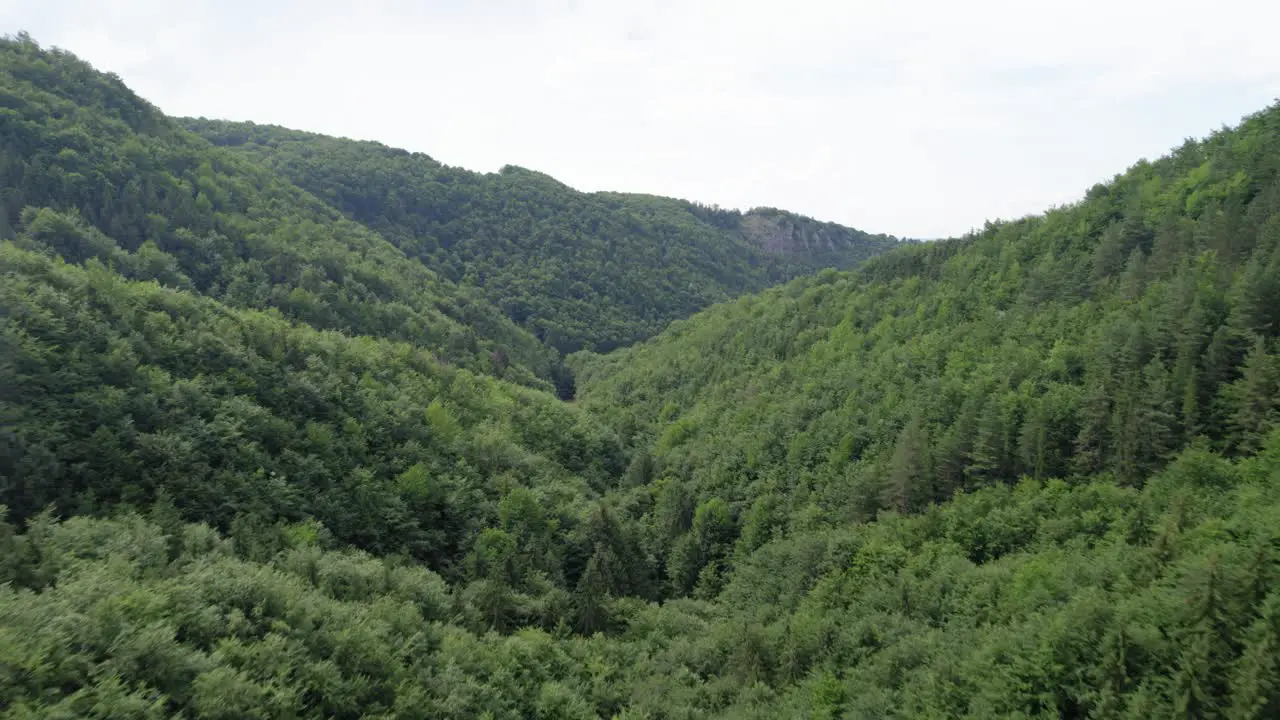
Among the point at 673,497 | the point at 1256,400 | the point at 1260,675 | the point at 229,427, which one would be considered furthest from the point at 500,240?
the point at 1260,675

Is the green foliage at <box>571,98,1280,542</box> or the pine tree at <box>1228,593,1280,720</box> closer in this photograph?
the pine tree at <box>1228,593,1280,720</box>

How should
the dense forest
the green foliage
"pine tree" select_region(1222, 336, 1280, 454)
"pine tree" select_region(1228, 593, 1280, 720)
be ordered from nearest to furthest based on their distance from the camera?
1. "pine tree" select_region(1228, 593, 1280, 720)
2. the dense forest
3. "pine tree" select_region(1222, 336, 1280, 454)
4. the green foliage

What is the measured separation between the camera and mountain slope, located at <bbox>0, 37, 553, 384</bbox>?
2842 inches

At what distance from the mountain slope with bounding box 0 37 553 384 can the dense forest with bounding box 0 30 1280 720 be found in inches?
27.7

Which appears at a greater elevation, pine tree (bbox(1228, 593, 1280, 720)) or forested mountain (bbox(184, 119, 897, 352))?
forested mountain (bbox(184, 119, 897, 352))

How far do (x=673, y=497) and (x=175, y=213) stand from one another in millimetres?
72699

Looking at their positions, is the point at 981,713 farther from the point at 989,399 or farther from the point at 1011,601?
the point at 989,399

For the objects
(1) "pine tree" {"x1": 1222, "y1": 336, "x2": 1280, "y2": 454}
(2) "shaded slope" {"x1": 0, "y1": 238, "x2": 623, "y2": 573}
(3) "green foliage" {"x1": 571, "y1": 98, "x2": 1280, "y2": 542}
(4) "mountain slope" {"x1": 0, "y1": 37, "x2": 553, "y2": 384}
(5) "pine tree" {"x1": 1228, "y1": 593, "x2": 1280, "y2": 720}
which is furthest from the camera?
(4) "mountain slope" {"x1": 0, "y1": 37, "x2": 553, "y2": 384}

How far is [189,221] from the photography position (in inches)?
3191

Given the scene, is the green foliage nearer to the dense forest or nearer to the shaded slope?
the dense forest

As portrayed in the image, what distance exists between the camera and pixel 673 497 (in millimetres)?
58281

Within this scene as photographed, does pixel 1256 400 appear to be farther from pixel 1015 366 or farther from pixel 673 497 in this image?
pixel 673 497

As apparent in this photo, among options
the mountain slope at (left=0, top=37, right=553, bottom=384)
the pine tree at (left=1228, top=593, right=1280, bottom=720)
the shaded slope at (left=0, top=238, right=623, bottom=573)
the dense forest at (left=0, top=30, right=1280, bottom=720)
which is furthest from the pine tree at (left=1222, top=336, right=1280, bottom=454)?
the mountain slope at (left=0, top=37, right=553, bottom=384)

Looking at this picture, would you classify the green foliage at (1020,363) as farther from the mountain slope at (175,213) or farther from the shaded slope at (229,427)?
the mountain slope at (175,213)
